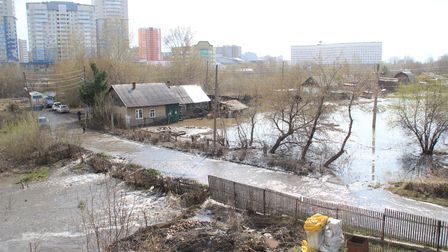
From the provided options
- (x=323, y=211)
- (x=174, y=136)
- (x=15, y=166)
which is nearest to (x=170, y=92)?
(x=174, y=136)

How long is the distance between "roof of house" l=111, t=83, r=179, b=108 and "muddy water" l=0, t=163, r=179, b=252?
1513 cm

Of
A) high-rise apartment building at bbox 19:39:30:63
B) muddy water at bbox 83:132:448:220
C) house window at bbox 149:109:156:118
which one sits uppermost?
high-rise apartment building at bbox 19:39:30:63

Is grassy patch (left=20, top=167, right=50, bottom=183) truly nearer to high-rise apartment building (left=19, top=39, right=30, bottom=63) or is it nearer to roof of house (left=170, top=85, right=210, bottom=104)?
roof of house (left=170, top=85, right=210, bottom=104)

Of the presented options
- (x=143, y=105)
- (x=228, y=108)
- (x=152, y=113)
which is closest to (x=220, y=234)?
(x=143, y=105)

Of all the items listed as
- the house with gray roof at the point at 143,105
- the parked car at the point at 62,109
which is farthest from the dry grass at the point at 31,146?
the parked car at the point at 62,109

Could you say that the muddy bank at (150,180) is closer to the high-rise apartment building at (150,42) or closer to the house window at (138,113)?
the house window at (138,113)

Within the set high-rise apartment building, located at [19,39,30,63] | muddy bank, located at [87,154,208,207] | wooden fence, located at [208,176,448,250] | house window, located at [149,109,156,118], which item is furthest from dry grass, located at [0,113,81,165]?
high-rise apartment building, located at [19,39,30,63]

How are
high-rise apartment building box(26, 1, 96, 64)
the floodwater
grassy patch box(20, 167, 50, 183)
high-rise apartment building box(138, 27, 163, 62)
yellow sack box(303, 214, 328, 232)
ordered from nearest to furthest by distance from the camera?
yellow sack box(303, 214, 328, 232) < the floodwater < grassy patch box(20, 167, 50, 183) < high-rise apartment building box(26, 1, 96, 64) < high-rise apartment building box(138, 27, 163, 62)

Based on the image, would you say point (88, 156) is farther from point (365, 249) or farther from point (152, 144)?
point (365, 249)

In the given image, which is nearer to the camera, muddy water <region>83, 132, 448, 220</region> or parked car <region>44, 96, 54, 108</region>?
muddy water <region>83, 132, 448, 220</region>

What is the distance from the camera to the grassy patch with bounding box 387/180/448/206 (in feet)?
56.1

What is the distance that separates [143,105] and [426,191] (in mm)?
26214

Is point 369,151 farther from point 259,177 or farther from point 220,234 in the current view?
point 220,234

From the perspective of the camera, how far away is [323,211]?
1330 centimetres
